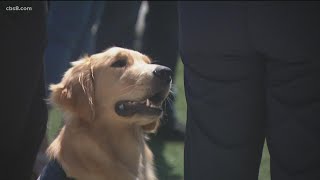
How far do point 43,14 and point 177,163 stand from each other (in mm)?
1745

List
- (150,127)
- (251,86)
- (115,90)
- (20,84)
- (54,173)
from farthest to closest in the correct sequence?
1. (150,127)
2. (115,90)
3. (54,173)
4. (20,84)
5. (251,86)

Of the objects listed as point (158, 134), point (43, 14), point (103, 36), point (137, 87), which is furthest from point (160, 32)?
point (43, 14)

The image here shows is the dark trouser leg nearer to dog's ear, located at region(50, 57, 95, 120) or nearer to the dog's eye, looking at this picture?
the dog's eye

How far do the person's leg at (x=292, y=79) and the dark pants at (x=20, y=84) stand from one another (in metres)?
1.14

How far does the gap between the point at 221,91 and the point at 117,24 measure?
2783mm

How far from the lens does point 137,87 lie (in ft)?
10.1

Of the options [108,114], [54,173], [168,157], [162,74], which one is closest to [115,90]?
[108,114]

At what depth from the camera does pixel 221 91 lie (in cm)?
217

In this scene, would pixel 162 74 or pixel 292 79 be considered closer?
pixel 292 79

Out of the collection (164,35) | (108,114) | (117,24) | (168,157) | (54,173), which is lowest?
(168,157)

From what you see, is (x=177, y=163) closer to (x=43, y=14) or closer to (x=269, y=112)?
(x=43, y=14)

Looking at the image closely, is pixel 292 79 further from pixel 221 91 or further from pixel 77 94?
pixel 77 94

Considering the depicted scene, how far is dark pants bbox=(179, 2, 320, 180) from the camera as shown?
79.4 inches

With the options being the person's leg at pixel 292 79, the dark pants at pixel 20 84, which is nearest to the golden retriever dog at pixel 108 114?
the dark pants at pixel 20 84
